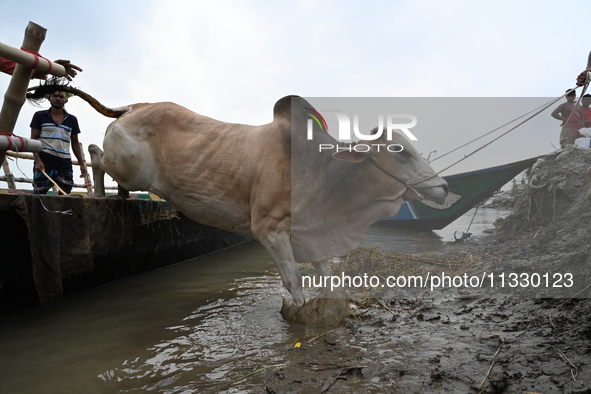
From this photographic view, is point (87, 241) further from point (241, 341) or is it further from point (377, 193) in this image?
point (377, 193)

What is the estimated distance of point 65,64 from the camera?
11.8ft

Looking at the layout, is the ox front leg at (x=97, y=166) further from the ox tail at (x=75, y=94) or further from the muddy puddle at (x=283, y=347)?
the muddy puddle at (x=283, y=347)

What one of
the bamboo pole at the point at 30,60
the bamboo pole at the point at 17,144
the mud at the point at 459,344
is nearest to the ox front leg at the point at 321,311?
the mud at the point at 459,344

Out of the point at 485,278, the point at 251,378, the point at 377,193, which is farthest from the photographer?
the point at 485,278

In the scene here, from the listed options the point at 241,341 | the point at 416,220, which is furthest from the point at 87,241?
the point at 416,220

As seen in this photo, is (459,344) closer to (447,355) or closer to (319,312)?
(447,355)

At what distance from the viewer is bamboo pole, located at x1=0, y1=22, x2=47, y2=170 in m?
3.20

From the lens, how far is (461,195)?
35.0 ft

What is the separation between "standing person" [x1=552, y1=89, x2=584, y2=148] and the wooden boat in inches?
79.3

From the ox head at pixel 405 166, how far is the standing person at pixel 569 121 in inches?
179

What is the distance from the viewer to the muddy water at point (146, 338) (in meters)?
2.29

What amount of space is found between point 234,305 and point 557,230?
4.25 m

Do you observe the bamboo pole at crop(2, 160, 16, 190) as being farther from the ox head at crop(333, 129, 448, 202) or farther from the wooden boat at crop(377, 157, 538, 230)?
the wooden boat at crop(377, 157, 538, 230)

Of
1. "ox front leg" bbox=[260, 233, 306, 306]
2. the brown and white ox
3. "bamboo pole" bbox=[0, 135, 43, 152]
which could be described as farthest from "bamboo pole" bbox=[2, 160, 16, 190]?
"ox front leg" bbox=[260, 233, 306, 306]
